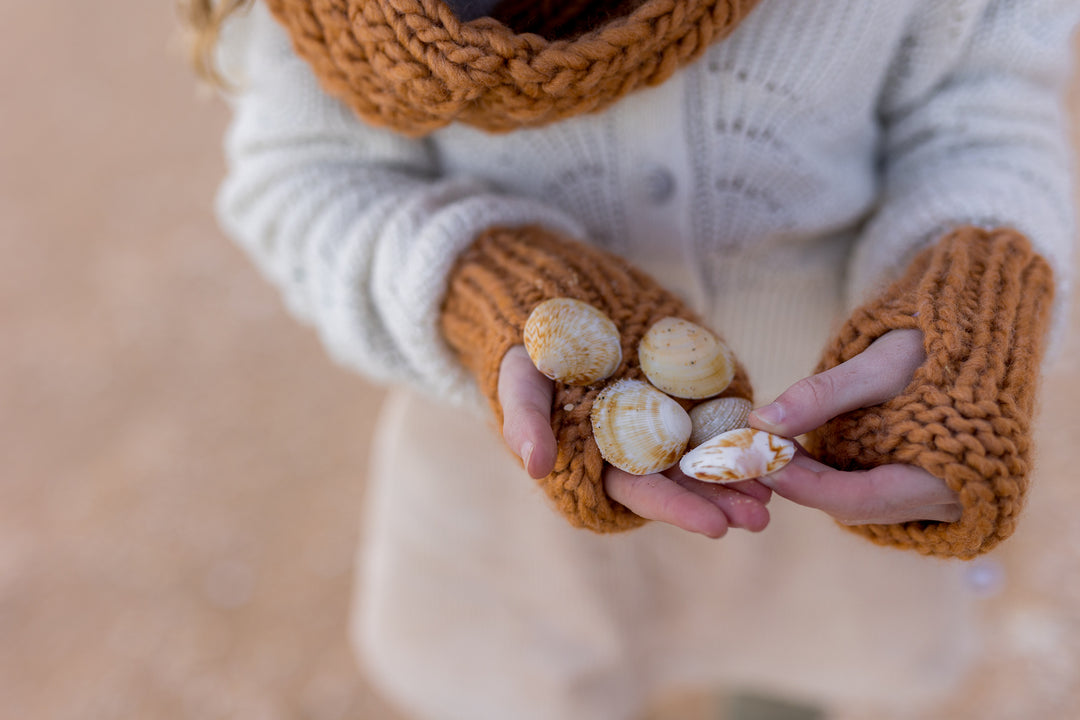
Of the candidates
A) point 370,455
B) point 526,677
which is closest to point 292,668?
point 370,455

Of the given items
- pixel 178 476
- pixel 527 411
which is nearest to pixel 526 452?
pixel 527 411

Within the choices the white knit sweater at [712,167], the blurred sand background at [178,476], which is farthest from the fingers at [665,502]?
the blurred sand background at [178,476]

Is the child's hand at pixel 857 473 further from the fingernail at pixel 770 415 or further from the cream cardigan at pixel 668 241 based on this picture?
the cream cardigan at pixel 668 241

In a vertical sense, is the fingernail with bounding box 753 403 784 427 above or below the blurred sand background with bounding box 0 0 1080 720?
above

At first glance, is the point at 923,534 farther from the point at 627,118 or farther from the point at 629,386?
the point at 627,118

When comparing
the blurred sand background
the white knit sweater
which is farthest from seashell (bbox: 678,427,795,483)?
the blurred sand background

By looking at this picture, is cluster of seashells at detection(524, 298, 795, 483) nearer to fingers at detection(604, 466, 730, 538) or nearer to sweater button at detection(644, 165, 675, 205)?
fingers at detection(604, 466, 730, 538)

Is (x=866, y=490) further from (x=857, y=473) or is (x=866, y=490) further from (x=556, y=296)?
(x=556, y=296)
